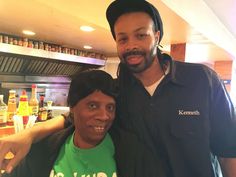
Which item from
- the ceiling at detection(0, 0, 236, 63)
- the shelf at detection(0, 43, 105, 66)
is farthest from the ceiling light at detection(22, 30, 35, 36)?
the shelf at detection(0, 43, 105, 66)

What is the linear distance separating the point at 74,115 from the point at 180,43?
6.58ft

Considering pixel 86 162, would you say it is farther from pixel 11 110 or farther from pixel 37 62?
pixel 37 62

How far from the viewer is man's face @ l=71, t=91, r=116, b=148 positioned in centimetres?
83

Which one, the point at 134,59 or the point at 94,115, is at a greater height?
the point at 134,59

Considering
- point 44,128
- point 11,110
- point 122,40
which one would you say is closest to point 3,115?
point 11,110

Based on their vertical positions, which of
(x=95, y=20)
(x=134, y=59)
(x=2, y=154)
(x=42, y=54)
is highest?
(x=95, y=20)

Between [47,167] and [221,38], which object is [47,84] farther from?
[47,167]

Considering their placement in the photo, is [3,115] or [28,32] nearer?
[3,115]

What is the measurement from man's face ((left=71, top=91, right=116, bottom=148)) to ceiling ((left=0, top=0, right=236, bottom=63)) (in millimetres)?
724

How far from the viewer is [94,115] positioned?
83cm

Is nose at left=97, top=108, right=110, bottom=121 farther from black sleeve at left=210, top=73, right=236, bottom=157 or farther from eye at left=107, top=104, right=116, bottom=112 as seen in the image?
black sleeve at left=210, top=73, right=236, bottom=157

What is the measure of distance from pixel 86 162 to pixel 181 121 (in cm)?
41

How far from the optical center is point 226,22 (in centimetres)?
271

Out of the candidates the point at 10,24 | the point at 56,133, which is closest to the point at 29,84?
the point at 10,24
